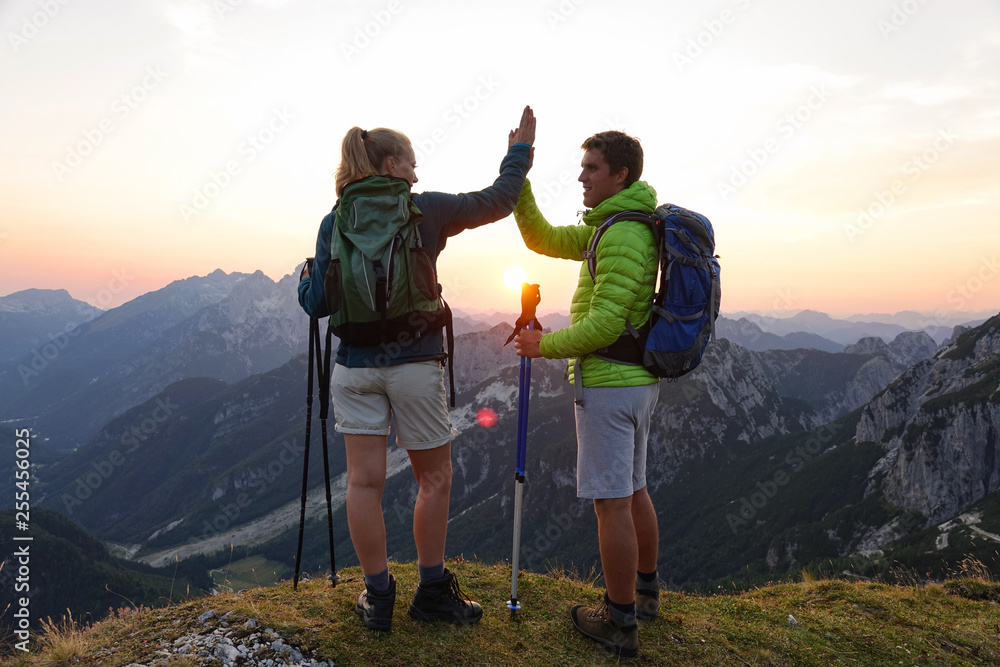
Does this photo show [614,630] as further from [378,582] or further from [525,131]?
[525,131]

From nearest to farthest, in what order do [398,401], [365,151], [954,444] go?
[365,151] → [398,401] → [954,444]

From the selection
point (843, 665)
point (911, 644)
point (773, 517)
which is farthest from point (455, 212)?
point (773, 517)

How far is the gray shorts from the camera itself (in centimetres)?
560

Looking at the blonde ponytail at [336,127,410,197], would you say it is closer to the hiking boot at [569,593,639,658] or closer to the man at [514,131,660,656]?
the man at [514,131,660,656]

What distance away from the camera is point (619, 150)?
575cm

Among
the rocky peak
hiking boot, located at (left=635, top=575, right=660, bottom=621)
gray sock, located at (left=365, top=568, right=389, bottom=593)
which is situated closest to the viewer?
gray sock, located at (left=365, top=568, right=389, bottom=593)

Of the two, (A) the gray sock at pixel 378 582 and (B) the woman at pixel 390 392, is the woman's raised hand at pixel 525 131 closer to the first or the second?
(B) the woman at pixel 390 392

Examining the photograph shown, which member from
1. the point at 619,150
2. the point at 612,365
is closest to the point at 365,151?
the point at 619,150

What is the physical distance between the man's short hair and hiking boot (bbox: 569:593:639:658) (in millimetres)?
4864

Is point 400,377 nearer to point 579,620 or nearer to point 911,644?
point 579,620

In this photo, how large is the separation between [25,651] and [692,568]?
203312 mm

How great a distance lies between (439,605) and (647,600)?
2.83 m

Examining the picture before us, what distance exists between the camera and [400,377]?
17.6 feet

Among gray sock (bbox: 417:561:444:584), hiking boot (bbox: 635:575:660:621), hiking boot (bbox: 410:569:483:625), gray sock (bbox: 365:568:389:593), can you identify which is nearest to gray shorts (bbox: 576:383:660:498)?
gray sock (bbox: 417:561:444:584)
